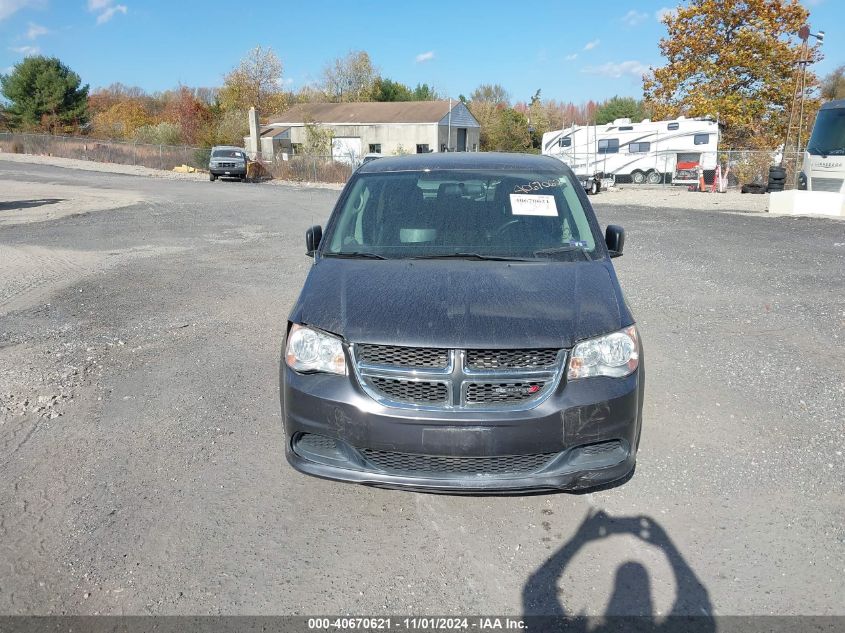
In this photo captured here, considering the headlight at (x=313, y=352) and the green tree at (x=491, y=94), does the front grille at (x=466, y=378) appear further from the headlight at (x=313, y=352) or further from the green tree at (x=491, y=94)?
the green tree at (x=491, y=94)

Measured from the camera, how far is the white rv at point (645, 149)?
33312 millimetres

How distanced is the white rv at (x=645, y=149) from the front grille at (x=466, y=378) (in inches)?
1215

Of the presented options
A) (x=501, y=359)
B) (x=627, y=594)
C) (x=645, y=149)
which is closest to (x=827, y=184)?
(x=501, y=359)

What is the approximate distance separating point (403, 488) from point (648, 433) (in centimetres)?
200

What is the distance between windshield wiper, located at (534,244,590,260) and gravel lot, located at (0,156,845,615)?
1.30 metres

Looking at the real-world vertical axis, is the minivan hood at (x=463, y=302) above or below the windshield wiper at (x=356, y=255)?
below

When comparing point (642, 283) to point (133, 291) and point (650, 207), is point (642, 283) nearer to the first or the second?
point (133, 291)

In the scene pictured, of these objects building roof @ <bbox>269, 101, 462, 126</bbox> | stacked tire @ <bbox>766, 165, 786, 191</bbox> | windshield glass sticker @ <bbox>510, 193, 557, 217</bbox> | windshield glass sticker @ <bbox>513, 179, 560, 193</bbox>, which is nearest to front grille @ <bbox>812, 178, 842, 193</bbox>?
stacked tire @ <bbox>766, 165, 786, 191</bbox>

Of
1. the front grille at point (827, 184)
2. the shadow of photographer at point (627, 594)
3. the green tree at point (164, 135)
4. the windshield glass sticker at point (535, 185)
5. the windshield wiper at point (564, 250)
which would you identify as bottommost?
the shadow of photographer at point (627, 594)

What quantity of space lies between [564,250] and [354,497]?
1959 millimetres

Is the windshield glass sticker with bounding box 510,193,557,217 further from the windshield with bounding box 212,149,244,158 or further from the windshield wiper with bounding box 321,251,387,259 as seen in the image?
the windshield with bounding box 212,149,244,158

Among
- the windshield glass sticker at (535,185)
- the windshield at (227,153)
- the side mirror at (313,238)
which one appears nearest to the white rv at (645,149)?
the windshield at (227,153)

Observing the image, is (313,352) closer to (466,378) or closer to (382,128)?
(466,378)

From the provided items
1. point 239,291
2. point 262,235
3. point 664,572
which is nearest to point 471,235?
point 664,572
